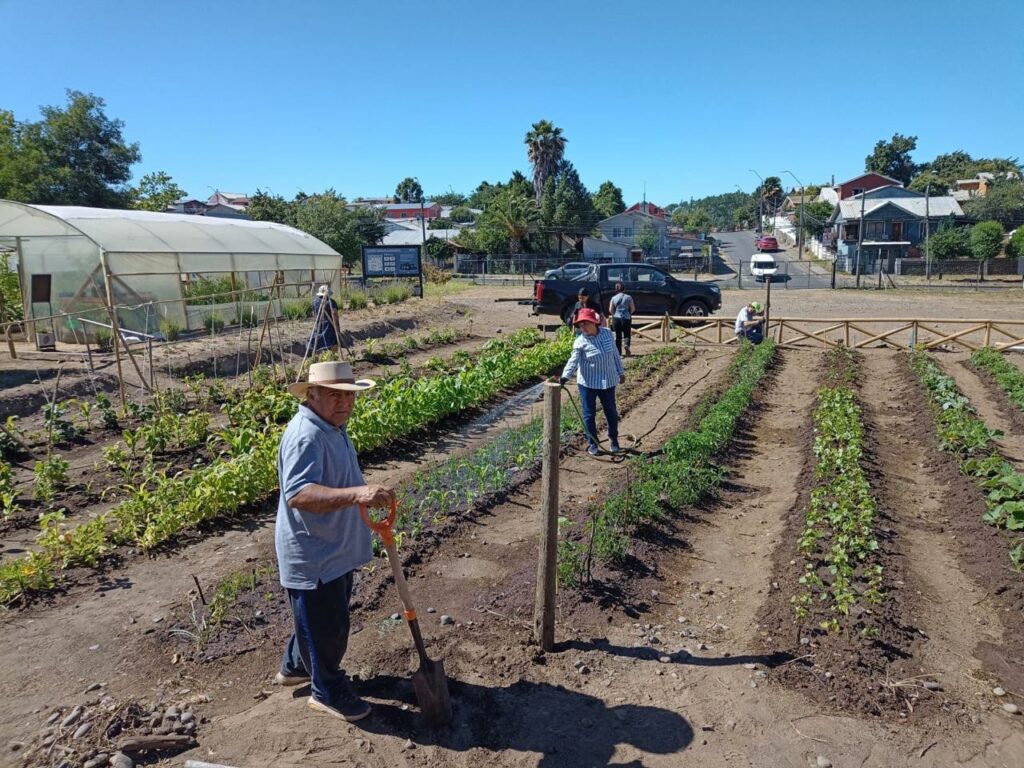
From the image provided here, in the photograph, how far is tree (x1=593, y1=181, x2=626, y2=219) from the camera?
76312 mm

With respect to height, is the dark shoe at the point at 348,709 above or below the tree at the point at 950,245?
below

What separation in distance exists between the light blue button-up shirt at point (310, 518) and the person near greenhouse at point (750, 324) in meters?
13.1

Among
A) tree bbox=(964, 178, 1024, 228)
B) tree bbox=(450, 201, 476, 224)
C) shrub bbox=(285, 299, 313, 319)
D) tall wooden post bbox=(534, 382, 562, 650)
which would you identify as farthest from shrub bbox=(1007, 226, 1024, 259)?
tree bbox=(450, 201, 476, 224)

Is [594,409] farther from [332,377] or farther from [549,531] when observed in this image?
[332,377]

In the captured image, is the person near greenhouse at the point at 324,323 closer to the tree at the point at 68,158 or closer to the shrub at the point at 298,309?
the shrub at the point at 298,309

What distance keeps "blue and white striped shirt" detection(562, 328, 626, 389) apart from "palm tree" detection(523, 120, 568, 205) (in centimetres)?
5569

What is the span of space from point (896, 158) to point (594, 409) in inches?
3778

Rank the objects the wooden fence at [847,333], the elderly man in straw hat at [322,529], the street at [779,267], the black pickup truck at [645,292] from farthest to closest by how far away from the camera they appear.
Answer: the street at [779,267] < the black pickup truck at [645,292] < the wooden fence at [847,333] < the elderly man in straw hat at [322,529]

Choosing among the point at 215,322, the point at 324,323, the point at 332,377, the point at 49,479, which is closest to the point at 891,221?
the point at 215,322

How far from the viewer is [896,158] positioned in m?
86.2

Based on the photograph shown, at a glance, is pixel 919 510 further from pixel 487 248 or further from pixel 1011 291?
pixel 487 248

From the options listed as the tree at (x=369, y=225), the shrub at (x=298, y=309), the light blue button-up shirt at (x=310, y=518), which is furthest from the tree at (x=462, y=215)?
the light blue button-up shirt at (x=310, y=518)

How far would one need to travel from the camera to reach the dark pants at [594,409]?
773cm

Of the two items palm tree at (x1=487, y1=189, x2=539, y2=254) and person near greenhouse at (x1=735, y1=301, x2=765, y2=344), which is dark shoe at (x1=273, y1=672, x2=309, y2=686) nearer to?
person near greenhouse at (x1=735, y1=301, x2=765, y2=344)
